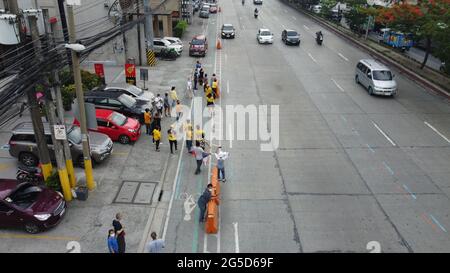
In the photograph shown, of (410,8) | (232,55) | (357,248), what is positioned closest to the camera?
(357,248)

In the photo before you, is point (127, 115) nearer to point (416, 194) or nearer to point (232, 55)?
point (416, 194)

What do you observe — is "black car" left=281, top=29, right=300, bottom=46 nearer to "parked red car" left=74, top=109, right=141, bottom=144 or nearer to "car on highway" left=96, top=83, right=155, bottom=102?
"car on highway" left=96, top=83, right=155, bottom=102

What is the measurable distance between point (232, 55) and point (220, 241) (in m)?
27.5

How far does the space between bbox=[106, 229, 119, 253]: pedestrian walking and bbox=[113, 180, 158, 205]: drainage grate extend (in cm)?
336

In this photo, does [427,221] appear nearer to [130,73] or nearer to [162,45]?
[130,73]

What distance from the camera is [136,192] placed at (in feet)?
52.1

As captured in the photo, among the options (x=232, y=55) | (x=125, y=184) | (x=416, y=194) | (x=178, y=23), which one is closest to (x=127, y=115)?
(x=125, y=184)

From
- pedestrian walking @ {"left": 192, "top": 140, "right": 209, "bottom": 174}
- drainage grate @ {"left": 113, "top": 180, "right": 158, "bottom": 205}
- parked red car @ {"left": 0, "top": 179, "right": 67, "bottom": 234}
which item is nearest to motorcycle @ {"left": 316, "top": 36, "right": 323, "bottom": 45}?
pedestrian walking @ {"left": 192, "top": 140, "right": 209, "bottom": 174}

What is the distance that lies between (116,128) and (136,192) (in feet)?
15.9

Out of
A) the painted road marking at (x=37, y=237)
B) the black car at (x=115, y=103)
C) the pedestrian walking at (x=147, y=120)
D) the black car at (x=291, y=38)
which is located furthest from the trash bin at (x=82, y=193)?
the black car at (x=291, y=38)

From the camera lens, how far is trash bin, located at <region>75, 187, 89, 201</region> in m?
15.1

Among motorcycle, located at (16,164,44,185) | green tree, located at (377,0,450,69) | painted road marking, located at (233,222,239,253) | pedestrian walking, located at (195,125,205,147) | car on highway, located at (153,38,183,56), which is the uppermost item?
green tree, located at (377,0,450,69)

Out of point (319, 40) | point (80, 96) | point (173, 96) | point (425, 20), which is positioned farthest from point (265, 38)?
point (80, 96)

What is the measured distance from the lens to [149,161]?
18.3 metres
